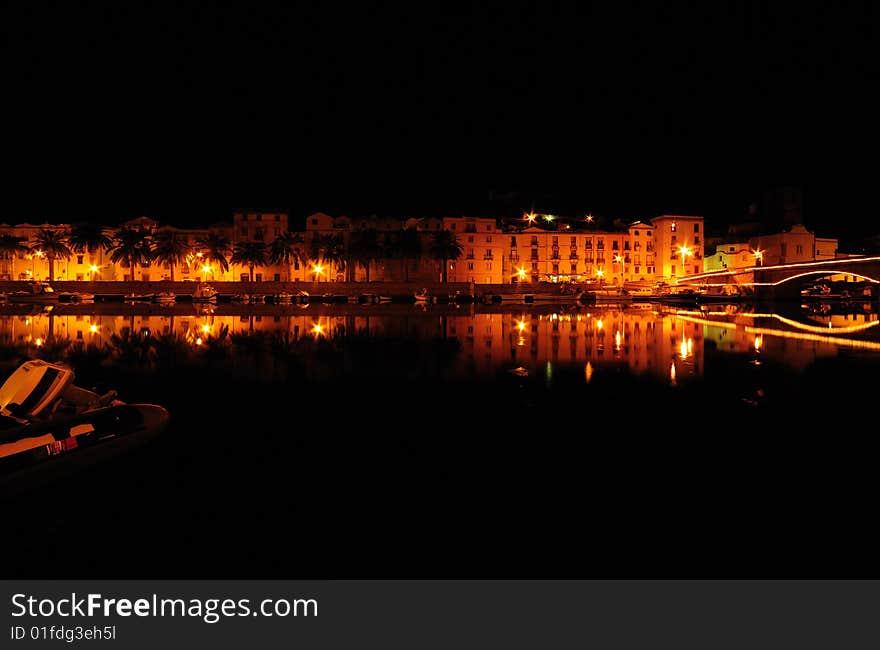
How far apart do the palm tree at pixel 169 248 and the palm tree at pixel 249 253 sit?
7182 millimetres

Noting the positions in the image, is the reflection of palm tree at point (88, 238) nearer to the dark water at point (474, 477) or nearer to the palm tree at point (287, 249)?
the palm tree at point (287, 249)

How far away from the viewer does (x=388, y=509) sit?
9.16 m

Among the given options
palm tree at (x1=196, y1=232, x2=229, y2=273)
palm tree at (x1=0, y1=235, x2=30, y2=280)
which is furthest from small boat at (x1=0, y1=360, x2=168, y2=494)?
palm tree at (x1=0, y1=235, x2=30, y2=280)

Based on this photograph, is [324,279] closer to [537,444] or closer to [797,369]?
[797,369]

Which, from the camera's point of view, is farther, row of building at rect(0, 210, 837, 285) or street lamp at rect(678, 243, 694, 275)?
street lamp at rect(678, 243, 694, 275)

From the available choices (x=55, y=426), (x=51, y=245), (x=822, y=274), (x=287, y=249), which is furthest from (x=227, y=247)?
(x=55, y=426)

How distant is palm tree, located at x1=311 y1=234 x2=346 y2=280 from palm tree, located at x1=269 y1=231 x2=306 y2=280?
2.47 metres

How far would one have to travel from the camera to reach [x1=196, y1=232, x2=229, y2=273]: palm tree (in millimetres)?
90375

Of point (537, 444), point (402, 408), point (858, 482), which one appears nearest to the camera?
point (858, 482)

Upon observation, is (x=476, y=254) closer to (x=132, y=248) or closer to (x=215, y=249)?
(x=215, y=249)

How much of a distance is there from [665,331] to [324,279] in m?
69.9

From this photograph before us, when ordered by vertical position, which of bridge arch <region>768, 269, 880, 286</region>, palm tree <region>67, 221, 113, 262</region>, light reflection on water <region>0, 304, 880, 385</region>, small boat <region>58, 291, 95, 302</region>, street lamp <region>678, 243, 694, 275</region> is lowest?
light reflection on water <region>0, 304, 880, 385</region>

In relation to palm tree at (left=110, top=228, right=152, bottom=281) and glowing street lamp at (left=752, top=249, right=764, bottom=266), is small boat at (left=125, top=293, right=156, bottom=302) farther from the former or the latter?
glowing street lamp at (left=752, top=249, right=764, bottom=266)

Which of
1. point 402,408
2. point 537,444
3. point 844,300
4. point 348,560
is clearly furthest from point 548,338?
point 844,300
